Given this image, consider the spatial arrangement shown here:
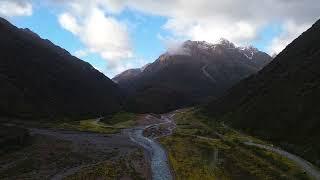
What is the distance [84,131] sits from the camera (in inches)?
6826

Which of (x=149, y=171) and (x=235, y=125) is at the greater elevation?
(x=235, y=125)

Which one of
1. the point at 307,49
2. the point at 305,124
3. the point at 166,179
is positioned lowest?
the point at 166,179

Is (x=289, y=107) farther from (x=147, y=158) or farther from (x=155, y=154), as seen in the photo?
(x=147, y=158)

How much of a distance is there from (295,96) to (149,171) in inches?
2801

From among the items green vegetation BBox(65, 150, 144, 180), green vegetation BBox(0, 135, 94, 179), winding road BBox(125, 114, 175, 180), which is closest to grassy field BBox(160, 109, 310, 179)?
winding road BBox(125, 114, 175, 180)

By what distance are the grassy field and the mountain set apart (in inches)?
277

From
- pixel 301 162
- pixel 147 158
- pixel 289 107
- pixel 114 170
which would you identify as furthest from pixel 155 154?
pixel 289 107

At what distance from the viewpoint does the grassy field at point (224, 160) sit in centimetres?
8475

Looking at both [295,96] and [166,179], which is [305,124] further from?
[166,179]

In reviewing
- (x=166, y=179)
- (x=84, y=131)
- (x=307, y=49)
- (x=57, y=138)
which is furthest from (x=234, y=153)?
(x=307, y=49)

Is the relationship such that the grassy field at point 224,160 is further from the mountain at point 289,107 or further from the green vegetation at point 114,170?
the mountain at point 289,107

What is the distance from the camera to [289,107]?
143000mm

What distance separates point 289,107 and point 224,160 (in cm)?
4863

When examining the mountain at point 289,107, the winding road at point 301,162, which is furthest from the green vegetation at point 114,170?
the mountain at point 289,107
